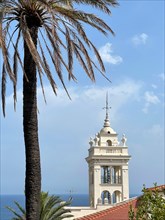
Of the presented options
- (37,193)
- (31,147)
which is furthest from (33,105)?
(37,193)

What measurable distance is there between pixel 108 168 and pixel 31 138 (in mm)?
26750

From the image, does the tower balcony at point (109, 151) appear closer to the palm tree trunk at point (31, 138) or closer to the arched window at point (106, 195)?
the arched window at point (106, 195)

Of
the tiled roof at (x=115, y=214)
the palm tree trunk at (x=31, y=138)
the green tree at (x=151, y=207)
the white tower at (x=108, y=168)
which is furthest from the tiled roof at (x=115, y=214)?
the white tower at (x=108, y=168)

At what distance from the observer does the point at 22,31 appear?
15148 mm

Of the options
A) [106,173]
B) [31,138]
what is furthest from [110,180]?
[31,138]

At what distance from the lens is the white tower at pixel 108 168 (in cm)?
4066

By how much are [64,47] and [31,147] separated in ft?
10.7

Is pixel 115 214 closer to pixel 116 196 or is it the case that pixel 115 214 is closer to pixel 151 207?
pixel 151 207

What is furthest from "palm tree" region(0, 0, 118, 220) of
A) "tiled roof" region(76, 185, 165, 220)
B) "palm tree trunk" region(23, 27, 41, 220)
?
"tiled roof" region(76, 185, 165, 220)

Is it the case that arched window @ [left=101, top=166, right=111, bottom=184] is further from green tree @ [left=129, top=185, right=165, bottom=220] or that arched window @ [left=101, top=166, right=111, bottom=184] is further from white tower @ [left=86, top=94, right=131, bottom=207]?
green tree @ [left=129, top=185, right=165, bottom=220]

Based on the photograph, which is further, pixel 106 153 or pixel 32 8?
pixel 106 153

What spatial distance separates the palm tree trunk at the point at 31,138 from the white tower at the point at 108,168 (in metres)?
25.4

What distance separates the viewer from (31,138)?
49.6 feet

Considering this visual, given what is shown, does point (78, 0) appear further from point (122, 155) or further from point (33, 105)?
point (122, 155)
